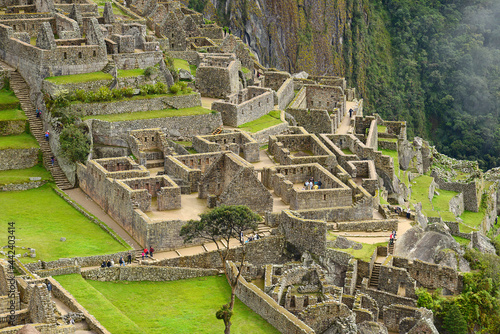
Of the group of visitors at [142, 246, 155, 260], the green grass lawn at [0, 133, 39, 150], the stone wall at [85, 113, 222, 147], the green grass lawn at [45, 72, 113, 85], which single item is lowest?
the group of visitors at [142, 246, 155, 260]

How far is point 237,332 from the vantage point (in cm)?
4181

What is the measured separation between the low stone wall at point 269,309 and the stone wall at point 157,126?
17.1m

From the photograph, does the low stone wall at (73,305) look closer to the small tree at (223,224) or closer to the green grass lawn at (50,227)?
the green grass lawn at (50,227)

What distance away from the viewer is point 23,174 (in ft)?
188

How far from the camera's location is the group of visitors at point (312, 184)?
2218 inches

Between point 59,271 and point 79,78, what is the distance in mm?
21812

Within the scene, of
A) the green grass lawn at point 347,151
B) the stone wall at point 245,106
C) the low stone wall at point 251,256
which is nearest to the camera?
the low stone wall at point 251,256

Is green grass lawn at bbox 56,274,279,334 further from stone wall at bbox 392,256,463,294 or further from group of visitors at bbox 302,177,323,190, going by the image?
stone wall at bbox 392,256,463,294

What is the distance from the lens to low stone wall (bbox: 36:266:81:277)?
4356 centimetres

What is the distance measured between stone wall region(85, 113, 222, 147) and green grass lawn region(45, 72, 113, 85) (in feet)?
12.7

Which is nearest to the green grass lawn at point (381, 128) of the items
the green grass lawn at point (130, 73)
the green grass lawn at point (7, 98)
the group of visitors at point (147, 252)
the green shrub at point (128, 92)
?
the green grass lawn at point (130, 73)

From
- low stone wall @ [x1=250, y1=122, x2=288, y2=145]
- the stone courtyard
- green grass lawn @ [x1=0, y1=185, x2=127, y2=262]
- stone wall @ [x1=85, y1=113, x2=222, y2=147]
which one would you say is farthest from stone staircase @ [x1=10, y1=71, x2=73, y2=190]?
low stone wall @ [x1=250, y1=122, x2=288, y2=145]

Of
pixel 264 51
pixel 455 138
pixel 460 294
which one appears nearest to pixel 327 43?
pixel 264 51

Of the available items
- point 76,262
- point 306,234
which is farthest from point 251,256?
point 76,262
